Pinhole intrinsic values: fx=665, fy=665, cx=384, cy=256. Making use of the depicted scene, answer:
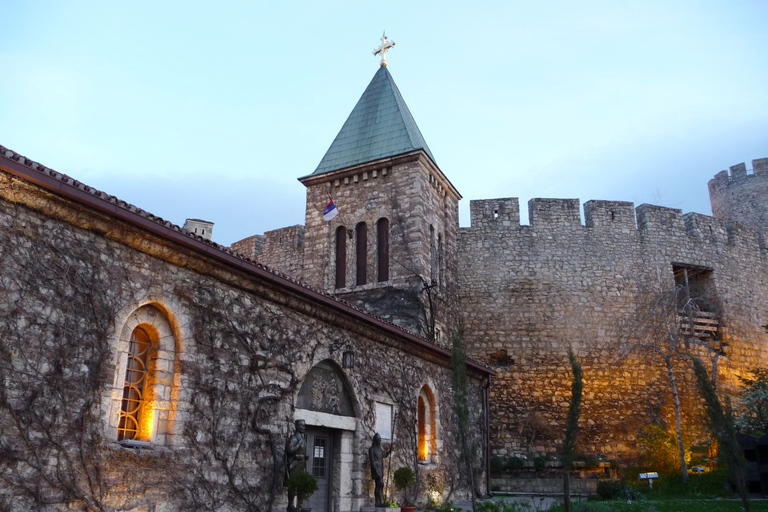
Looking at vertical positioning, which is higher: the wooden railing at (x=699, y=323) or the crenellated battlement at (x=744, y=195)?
the crenellated battlement at (x=744, y=195)

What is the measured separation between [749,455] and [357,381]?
8064 mm

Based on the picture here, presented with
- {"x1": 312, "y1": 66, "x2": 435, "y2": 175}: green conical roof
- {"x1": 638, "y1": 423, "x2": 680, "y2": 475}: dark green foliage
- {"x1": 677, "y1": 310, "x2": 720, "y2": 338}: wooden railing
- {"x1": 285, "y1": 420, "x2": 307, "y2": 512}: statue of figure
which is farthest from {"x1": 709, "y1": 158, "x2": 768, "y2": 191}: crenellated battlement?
{"x1": 285, "y1": 420, "x2": 307, "y2": 512}: statue of figure

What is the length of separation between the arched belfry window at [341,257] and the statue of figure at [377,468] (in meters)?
7.79

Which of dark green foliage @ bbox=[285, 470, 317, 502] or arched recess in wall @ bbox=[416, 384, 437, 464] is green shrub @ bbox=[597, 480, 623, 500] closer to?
arched recess in wall @ bbox=[416, 384, 437, 464]

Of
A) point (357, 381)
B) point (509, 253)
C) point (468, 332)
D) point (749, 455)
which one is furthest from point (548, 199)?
point (357, 381)

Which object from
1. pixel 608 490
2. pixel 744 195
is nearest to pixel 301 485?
pixel 608 490

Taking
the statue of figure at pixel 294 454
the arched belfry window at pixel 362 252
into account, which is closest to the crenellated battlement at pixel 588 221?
the arched belfry window at pixel 362 252

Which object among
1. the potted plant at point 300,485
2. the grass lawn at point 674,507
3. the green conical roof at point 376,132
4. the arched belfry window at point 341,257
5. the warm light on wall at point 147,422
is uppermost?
the green conical roof at point 376,132

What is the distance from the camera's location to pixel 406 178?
60.7ft

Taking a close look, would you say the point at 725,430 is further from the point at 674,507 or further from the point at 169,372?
the point at 169,372

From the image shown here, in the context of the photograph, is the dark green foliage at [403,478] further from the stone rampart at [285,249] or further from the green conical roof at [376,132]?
the stone rampart at [285,249]

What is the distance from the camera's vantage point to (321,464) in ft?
35.4

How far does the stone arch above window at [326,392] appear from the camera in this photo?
33.9ft

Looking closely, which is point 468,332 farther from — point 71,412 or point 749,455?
point 71,412
